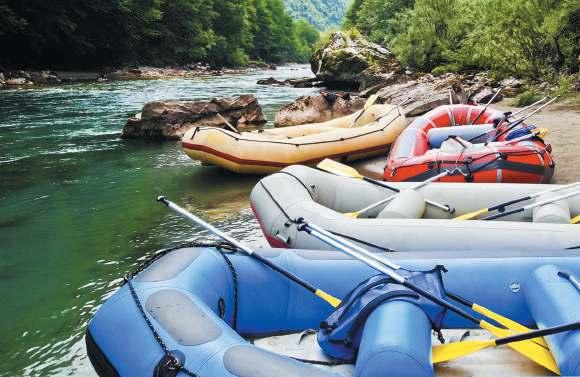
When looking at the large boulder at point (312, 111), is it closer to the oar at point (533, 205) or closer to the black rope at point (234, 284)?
the oar at point (533, 205)

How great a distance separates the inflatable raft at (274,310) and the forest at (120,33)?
24.8m

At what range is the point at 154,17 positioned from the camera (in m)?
33.2

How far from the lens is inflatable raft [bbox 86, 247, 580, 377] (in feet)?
7.12

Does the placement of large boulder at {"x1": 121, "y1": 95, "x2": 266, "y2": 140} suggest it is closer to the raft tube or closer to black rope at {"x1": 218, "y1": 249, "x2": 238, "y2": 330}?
black rope at {"x1": 218, "y1": 249, "x2": 238, "y2": 330}

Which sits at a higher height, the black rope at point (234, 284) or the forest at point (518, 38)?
the forest at point (518, 38)

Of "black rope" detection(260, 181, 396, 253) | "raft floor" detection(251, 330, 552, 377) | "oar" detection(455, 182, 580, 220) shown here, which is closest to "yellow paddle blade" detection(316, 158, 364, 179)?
"black rope" detection(260, 181, 396, 253)

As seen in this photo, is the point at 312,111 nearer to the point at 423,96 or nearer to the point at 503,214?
the point at 423,96

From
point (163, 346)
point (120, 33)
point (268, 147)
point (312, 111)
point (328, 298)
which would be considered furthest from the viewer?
point (120, 33)

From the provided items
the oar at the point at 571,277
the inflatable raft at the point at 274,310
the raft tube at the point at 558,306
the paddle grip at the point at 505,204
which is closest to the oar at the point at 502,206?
the paddle grip at the point at 505,204

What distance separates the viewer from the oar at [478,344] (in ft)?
7.32

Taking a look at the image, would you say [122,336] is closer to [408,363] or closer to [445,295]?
[408,363]

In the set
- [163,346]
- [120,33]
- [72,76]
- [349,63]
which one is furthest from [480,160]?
[120,33]

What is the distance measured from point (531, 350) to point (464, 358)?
34cm

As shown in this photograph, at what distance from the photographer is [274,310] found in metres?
3.06
